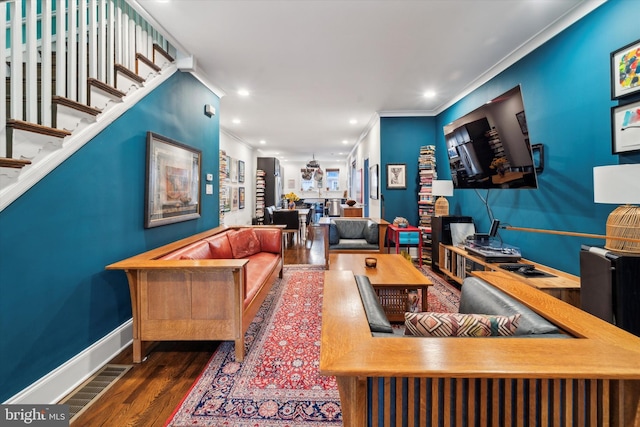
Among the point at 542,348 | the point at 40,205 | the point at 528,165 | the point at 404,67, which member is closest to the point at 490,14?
the point at 404,67

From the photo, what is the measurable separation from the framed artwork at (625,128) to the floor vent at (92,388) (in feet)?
12.6

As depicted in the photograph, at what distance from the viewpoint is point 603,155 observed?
86.5 inches

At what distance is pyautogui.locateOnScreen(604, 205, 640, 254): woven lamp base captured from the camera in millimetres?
1652

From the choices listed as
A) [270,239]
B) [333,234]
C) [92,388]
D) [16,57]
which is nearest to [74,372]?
[92,388]

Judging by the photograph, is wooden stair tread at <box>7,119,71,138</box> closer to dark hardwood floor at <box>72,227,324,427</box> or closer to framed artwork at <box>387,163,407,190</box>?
dark hardwood floor at <box>72,227,324,427</box>

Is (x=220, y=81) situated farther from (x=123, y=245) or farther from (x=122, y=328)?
(x=122, y=328)

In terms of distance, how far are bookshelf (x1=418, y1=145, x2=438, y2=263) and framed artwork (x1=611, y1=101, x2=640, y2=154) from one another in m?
2.95

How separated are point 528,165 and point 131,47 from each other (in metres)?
3.73

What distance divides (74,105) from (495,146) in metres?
3.60

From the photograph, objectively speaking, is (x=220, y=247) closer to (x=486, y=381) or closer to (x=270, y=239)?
(x=270, y=239)

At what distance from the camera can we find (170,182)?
9.65 ft

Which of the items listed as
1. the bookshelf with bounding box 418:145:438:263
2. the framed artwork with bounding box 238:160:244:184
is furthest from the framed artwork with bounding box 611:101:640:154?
the framed artwork with bounding box 238:160:244:184

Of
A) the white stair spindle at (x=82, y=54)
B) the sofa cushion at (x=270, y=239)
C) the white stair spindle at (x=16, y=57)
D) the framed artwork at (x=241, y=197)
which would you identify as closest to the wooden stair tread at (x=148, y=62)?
the white stair spindle at (x=82, y=54)

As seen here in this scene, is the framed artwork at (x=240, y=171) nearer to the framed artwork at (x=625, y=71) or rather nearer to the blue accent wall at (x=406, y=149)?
the blue accent wall at (x=406, y=149)
